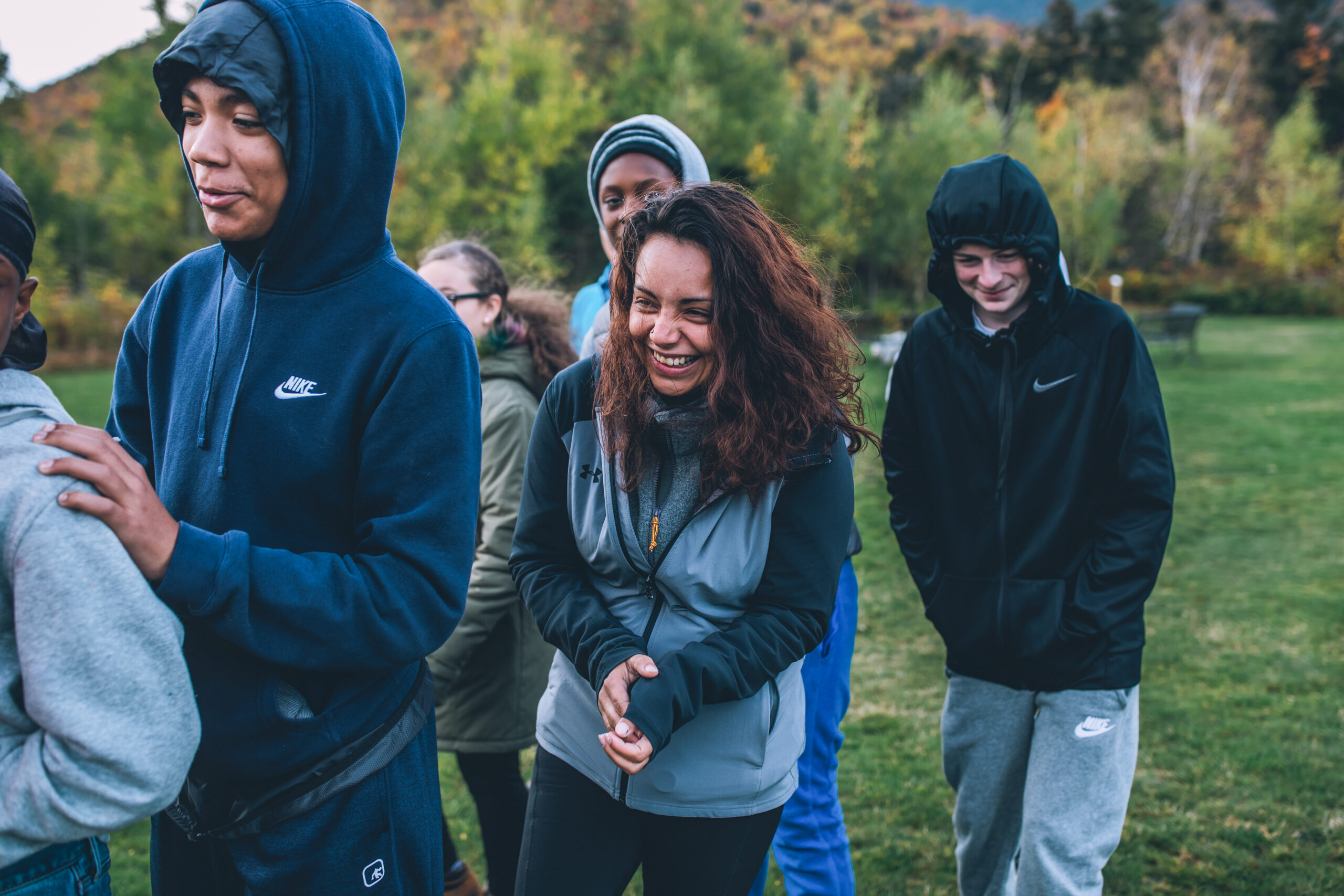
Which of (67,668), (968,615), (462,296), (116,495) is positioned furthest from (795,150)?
(67,668)

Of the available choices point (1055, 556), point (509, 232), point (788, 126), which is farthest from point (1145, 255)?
point (1055, 556)

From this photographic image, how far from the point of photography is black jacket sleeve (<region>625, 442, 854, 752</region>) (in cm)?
185

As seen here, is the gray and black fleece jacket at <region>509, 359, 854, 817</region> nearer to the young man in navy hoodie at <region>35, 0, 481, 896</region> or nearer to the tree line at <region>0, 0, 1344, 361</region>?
the young man in navy hoodie at <region>35, 0, 481, 896</region>

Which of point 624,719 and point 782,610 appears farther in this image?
point 782,610

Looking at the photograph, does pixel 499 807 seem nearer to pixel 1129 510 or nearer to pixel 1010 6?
pixel 1129 510

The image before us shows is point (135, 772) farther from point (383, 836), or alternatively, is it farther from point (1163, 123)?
point (1163, 123)

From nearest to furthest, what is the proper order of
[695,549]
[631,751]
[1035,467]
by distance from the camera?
[631,751] → [695,549] → [1035,467]

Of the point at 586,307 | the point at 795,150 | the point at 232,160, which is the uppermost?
the point at 795,150

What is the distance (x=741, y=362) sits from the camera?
2051 mm

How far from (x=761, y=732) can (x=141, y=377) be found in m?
1.50

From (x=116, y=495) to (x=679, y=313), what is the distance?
3.81 feet

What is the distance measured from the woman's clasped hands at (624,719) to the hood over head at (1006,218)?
63.9 inches

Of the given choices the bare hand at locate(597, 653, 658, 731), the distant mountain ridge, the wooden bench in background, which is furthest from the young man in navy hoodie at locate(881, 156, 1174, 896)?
the distant mountain ridge

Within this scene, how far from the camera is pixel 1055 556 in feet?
8.71
